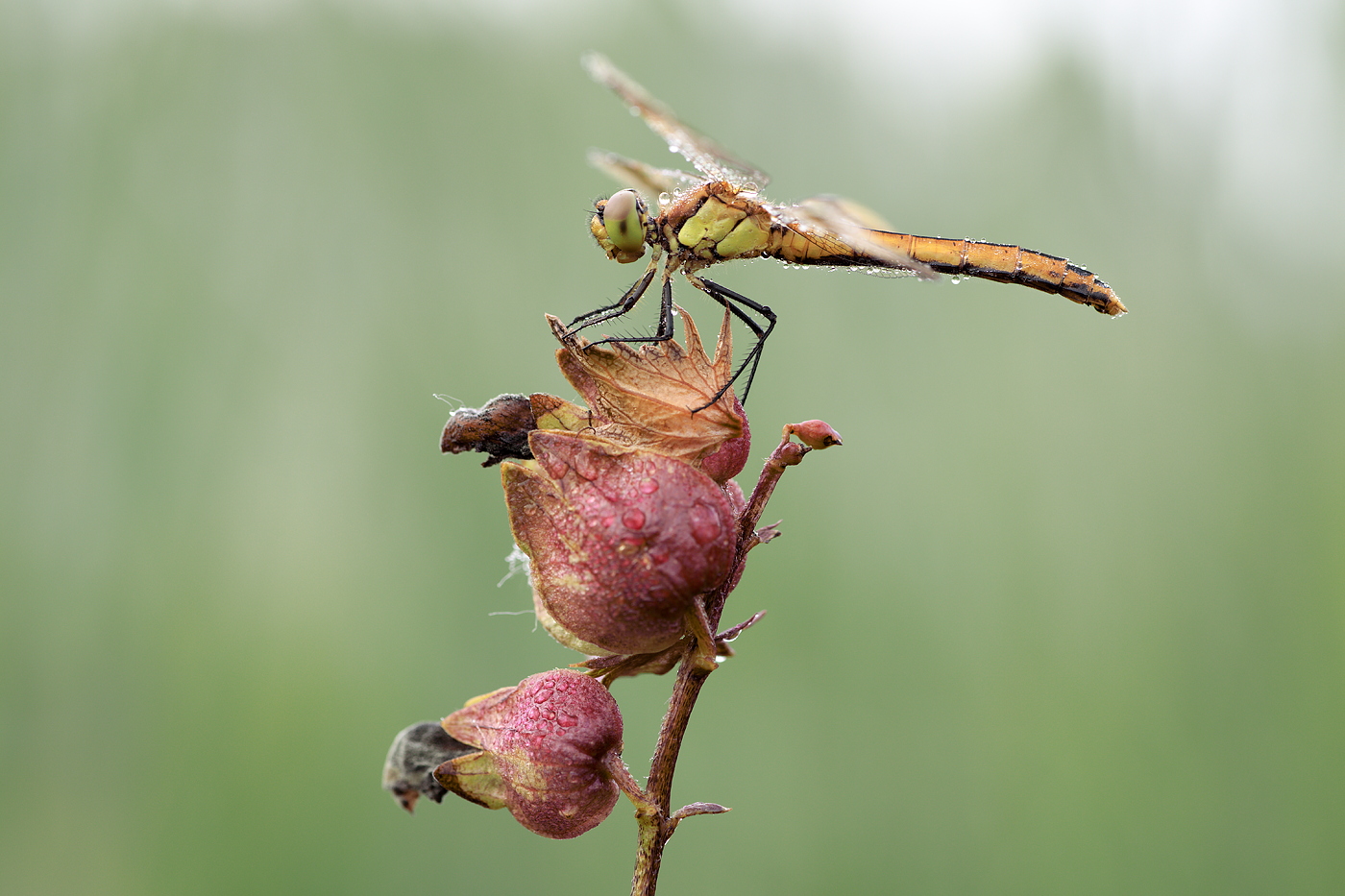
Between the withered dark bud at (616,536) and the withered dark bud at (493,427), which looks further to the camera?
the withered dark bud at (493,427)

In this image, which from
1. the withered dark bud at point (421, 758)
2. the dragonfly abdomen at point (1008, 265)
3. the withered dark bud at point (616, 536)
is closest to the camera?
the withered dark bud at point (616, 536)

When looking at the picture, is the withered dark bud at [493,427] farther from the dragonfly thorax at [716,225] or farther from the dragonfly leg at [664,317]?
the dragonfly thorax at [716,225]

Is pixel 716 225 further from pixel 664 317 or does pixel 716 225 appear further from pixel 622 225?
pixel 664 317

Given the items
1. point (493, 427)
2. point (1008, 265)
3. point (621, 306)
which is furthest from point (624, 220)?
point (1008, 265)

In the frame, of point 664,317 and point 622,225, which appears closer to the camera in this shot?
point 664,317

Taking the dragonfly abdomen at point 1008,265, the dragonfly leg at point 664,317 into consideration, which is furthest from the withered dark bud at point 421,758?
the dragonfly abdomen at point 1008,265

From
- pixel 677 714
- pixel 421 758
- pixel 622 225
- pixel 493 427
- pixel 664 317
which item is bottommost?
pixel 421 758

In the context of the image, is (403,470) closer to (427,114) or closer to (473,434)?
(427,114)
